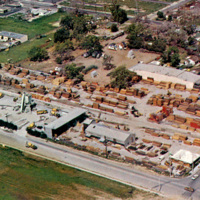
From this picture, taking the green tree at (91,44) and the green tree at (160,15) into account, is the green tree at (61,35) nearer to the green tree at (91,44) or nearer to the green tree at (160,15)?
the green tree at (91,44)

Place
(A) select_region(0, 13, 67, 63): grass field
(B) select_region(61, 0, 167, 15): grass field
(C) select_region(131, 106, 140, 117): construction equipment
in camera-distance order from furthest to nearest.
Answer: (B) select_region(61, 0, 167, 15): grass field → (A) select_region(0, 13, 67, 63): grass field → (C) select_region(131, 106, 140, 117): construction equipment

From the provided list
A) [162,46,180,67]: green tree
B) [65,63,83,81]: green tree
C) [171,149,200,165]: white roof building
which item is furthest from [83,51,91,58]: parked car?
[171,149,200,165]: white roof building

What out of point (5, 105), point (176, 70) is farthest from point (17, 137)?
point (176, 70)

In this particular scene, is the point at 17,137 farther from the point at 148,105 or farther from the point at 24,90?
the point at 148,105

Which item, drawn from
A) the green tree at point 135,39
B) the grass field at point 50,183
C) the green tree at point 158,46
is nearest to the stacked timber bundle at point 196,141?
the grass field at point 50,183

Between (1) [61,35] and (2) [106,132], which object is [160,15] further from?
(2) [106,132]

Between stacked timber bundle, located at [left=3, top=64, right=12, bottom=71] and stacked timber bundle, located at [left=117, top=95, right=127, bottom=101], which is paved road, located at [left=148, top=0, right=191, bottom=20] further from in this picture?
stacked timber bundle, located at [left=117, top=95, right=127, bottom=101]

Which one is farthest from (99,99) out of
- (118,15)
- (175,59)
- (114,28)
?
(118,15)
